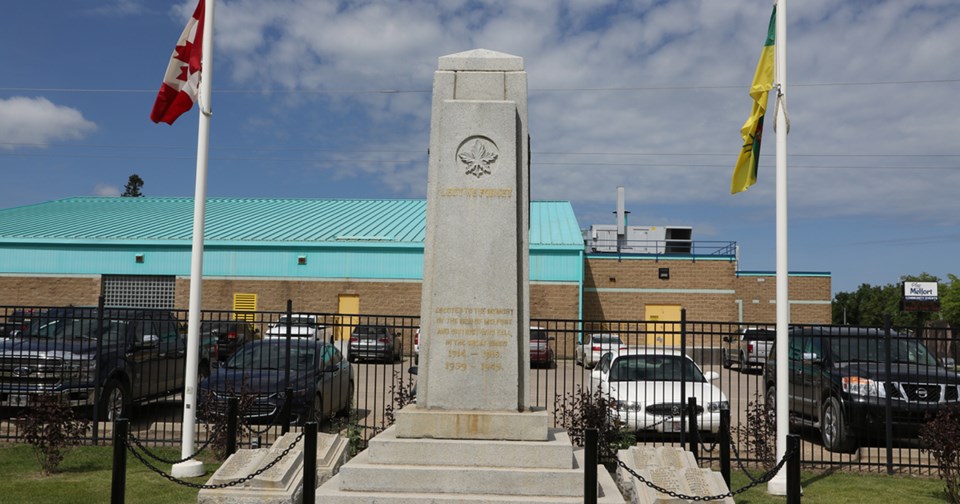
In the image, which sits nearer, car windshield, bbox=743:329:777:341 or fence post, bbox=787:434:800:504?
fence post, bbox=787:434:800:504

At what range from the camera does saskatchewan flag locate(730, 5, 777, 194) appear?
9.95m

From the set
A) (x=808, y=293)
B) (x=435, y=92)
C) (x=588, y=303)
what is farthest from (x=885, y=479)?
(x=808, y=293)

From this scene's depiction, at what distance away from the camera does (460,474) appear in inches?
273

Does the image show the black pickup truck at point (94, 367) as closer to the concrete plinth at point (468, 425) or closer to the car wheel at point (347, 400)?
the car wheel at point (347, 400)

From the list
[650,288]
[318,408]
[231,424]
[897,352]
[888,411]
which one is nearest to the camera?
[231,424]

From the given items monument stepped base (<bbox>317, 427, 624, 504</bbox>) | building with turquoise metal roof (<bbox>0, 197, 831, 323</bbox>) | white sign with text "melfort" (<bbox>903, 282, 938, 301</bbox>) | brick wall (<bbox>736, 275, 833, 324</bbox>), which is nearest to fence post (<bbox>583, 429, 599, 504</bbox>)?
monument stepped base (<bbox>317, 427, 624, 504</bbox>)

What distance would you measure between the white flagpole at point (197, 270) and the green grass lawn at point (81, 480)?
38 centimetres

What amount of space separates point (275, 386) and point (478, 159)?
615 cm

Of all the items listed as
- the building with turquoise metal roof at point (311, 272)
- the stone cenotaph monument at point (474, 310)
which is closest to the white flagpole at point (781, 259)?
the stone cenotaph monument at point (474, 310)

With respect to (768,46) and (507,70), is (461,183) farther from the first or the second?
(768,46)

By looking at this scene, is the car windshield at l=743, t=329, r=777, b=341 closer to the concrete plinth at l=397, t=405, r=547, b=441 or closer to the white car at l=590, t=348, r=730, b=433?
the white car at l=590, t=348, r=730, b=433

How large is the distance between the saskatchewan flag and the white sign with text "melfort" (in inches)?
1133

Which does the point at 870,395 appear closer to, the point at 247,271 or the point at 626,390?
the point at 626,390

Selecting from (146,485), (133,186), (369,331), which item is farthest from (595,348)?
(133,186)
